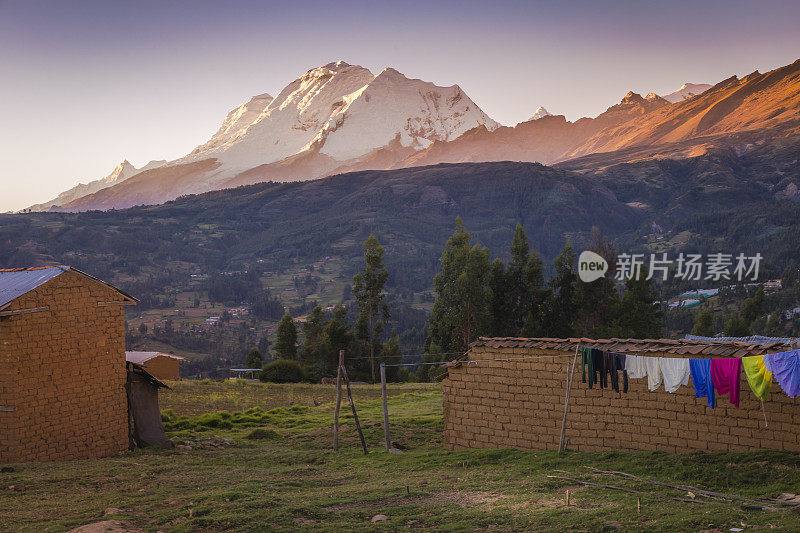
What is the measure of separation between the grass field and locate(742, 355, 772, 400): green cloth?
1222 millimetres

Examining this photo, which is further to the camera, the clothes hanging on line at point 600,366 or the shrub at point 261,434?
the shrub at point 261,434

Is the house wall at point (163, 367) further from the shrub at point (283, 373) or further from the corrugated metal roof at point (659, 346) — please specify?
the corrugated metal roof at point (659, 346)

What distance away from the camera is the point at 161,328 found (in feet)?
412

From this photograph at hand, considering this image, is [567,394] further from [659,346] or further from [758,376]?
[758,376]

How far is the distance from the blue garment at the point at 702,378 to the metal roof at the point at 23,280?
14520 mm

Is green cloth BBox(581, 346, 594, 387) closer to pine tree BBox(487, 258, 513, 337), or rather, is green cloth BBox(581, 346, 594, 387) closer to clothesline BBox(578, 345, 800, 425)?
clothesline BBox(578, 345, 800, 425)

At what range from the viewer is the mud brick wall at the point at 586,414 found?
13.3m

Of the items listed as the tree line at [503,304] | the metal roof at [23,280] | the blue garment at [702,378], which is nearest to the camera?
the blue garment at [702,378]

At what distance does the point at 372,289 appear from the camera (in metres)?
58.9

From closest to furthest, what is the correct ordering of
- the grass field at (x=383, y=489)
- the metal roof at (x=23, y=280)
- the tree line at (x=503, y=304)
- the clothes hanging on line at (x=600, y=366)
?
the grass field at (x=383, y=489) → the clothes hanging on line at (x=600, y=366) → the metal roof at (x=23, y=280) → the tree line at (x=503, y=304)

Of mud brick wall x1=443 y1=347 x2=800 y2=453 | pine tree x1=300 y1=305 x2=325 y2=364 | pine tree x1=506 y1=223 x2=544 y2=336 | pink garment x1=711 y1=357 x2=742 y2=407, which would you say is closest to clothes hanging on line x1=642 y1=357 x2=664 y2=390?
mud brick wall x1=443 y1=347 x2=800 y2=453

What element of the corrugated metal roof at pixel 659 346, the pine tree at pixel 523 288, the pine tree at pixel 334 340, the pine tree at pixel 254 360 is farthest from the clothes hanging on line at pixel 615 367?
the pine tree at pixel 254 360

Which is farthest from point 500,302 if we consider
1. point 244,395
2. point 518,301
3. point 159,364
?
point 159,364

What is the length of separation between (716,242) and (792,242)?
26096mm
